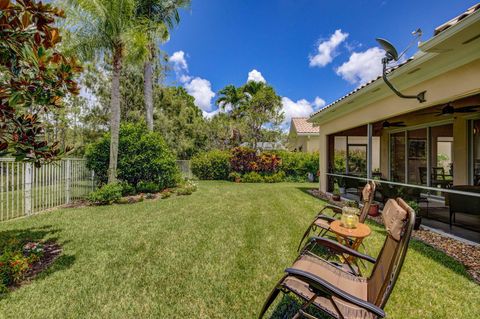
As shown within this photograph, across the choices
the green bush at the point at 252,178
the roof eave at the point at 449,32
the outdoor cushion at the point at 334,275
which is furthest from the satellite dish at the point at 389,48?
the green bush at the point at 252,178

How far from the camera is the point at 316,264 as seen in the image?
8.75 ft

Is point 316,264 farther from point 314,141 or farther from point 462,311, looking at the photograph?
point 314,141

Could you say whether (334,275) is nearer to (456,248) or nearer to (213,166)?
(456,248)

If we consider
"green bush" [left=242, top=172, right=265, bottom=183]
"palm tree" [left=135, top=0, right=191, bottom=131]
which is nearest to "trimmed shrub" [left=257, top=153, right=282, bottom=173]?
"green bush" [left=242, top=172, right=265, bottom=183]

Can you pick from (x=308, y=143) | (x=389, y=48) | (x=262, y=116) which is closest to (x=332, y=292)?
(x=389, y=48)

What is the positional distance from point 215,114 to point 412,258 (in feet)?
84.3

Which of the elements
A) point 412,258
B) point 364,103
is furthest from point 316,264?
point 364,103

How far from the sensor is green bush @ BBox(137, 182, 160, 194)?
11.1m

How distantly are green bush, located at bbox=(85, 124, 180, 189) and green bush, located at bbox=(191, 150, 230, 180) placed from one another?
6019 millimetres

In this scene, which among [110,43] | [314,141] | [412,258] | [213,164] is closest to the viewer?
[412,258]

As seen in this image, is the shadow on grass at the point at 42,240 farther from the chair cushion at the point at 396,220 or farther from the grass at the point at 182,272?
the chair cushion at the point at 396,220

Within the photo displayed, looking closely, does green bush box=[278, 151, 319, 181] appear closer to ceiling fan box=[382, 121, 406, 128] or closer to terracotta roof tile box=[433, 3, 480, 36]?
ceiling fan box=[382, 121, 406, 128]

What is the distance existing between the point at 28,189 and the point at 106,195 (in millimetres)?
2221

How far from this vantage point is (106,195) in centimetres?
876
